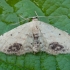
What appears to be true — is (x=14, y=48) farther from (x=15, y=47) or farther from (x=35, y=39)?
(x=35, y=39)

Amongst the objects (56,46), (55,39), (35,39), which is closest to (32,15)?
(35,39)

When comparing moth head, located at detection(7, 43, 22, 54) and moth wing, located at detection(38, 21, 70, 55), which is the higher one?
moth head, located at detection(7, 43, 22, 54)

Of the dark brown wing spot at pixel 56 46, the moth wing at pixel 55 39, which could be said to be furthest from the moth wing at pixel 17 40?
the dark brown wing spot at pixel 56 46

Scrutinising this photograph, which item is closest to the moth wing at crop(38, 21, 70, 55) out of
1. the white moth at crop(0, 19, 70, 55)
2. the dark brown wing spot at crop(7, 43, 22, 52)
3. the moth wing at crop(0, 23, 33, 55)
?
the white moth at crop(0, 19, 70, 55)

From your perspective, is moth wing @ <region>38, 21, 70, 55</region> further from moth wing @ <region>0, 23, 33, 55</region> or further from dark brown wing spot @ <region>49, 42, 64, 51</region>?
moth wing @ <region>0, 23, 33, 55</region>

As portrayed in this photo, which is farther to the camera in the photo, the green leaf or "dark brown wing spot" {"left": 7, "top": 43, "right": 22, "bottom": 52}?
"dark brown wing spot" {"left": 7, "top": 43, "right": 22, "bottom": 52}

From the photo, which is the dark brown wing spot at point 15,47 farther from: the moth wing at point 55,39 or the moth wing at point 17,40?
the moth wing at point 55,39

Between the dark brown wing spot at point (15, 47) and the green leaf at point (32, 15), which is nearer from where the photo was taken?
the green leaf at point (32, 15)

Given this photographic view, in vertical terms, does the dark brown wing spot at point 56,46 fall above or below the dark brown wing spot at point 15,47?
below
